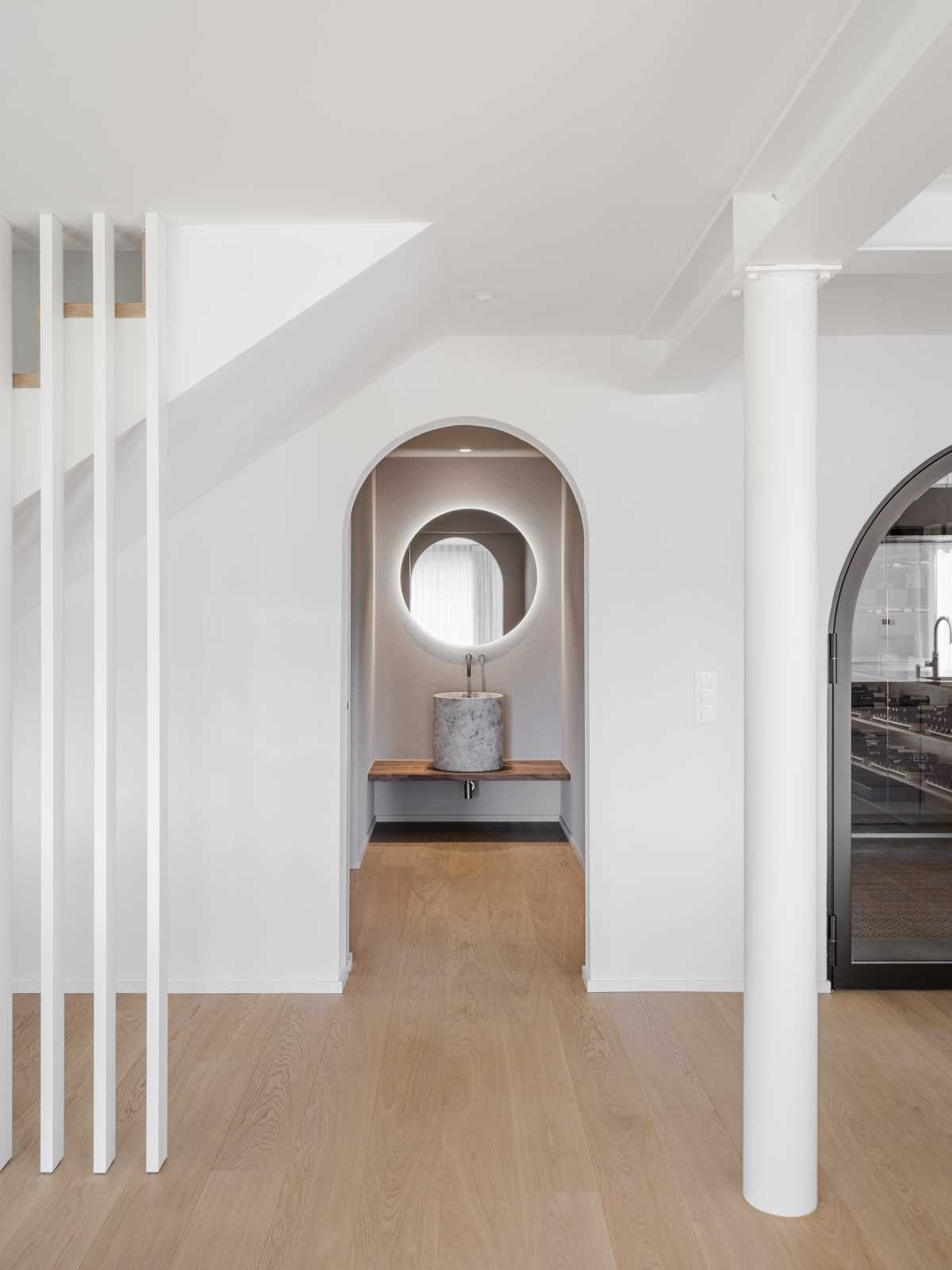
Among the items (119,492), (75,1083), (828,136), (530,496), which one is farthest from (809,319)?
(530,496)

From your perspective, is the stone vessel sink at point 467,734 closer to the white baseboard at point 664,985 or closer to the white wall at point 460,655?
the white wall at point 460,655

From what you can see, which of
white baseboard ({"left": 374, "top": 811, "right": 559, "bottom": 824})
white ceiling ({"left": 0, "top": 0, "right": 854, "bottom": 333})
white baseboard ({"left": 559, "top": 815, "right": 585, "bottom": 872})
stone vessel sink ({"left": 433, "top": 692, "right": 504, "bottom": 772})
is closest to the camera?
white ceiling ({"left": 0, "top": 0, "right": 854, "bottom": 333})

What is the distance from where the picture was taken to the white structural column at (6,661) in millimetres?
2535

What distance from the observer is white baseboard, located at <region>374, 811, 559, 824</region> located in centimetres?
662

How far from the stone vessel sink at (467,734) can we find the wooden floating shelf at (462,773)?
0.07 m

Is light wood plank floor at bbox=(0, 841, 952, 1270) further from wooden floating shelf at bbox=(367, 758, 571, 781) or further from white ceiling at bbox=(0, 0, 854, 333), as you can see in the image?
white ceiling at bbox=(0, 0, 854, 333)

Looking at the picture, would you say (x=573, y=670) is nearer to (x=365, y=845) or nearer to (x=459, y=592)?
(x=459, y=592)

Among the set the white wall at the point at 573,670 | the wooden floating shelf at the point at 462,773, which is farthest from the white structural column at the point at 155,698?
the wooden floating shelf at the point at 462,773

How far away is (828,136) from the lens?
1998 mm

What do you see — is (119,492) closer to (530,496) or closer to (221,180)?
(221,180)

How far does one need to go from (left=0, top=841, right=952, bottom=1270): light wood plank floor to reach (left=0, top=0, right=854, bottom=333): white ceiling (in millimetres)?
2373

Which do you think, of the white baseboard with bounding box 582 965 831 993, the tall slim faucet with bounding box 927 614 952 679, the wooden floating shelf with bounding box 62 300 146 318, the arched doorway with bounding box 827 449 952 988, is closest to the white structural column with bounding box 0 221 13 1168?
the wooden floating shelf with bounding box 62 300 146 318

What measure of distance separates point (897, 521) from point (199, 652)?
265 cm

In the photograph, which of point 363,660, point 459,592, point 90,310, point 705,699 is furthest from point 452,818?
point 90,310
